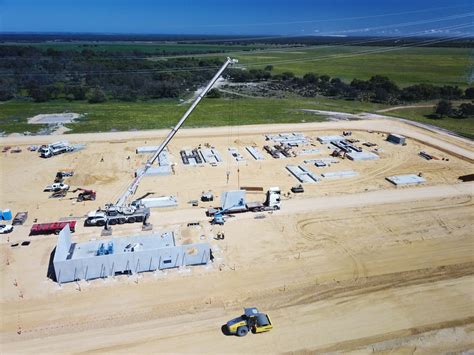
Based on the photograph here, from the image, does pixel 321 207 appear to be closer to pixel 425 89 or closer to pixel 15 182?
pixel 15 182

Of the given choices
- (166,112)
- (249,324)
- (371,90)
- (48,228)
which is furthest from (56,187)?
(371,90)

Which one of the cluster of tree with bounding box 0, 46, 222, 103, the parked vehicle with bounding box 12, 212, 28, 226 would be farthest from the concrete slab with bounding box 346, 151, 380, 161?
the cluster of tree with bounding box 0, 46, 222, 103

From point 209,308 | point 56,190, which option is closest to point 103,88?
point 56,190

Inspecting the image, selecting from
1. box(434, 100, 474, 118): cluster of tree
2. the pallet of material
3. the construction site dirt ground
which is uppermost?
box(434, 100, 474, 118): cluster of tree

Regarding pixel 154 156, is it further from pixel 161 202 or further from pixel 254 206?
pixel 254 206

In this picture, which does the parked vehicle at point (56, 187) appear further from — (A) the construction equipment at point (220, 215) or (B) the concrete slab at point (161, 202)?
(A) the construction equipment at point (220, 215)

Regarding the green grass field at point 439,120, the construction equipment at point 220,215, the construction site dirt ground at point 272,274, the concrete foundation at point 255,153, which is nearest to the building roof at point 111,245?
the construction site dirt ground at point 272,274

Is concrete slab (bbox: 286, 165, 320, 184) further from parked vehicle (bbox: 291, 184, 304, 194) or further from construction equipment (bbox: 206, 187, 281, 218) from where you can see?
construction equipment (bbox: 206, 187, 281, 218)

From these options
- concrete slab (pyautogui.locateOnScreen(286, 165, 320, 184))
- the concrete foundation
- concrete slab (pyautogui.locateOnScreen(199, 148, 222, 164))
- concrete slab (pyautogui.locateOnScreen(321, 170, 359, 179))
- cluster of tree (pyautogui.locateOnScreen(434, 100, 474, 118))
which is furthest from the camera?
cluster of tree (pyautogui.locateOnScreen(434, 100, 474, 118))
